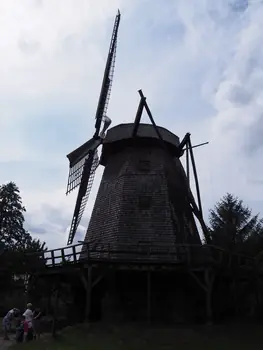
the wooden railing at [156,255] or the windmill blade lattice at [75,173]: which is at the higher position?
the windmill blade lattice at [75,173]

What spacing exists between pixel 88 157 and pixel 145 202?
4.22 m

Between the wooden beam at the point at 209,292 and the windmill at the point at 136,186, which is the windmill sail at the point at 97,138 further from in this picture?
the wooden beam at the point at 209,292

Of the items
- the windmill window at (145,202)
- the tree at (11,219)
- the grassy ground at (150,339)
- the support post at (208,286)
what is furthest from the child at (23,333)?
the tree at (11,219)

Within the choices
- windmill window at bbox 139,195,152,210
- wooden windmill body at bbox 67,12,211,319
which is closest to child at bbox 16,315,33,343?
wooden windmill body at bbox 67,12,211,319

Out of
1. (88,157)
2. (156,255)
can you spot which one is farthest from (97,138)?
(156,255)

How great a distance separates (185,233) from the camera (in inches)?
777

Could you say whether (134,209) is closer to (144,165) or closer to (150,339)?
(144,165)

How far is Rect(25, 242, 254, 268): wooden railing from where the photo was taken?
16.3 m

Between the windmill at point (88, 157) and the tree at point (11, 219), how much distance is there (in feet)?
53.5

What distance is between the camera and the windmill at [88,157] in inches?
871

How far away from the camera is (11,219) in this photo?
38844 millimetres

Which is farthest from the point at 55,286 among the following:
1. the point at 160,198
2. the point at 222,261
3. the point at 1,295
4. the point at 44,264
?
the point at 1,295

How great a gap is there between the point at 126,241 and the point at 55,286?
14.1 ft

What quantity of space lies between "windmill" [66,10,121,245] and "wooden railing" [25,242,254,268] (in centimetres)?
432
